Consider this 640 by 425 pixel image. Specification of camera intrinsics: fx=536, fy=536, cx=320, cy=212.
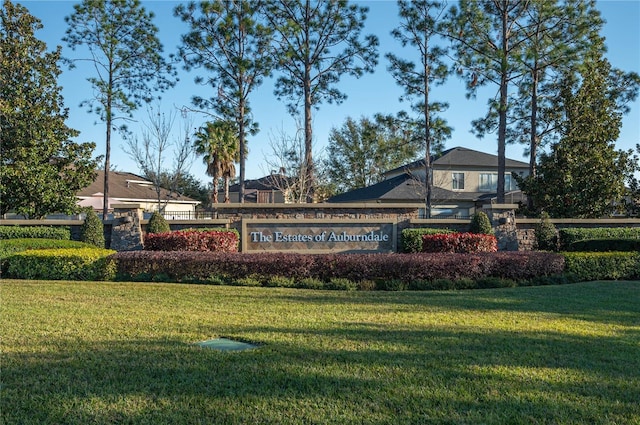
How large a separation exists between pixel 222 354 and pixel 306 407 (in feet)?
5.06

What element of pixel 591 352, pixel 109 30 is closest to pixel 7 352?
pixel 591 352

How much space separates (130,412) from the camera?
380 cm

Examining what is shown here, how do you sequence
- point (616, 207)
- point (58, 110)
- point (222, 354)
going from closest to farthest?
point (222, 354), point (58, 110), point (616, 207)

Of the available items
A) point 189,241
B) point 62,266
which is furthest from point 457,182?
point 62,266

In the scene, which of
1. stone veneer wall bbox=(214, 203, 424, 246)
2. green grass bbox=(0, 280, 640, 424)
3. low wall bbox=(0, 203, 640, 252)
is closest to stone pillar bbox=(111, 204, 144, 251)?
low wall bbox=(0, 203, 640, 252)

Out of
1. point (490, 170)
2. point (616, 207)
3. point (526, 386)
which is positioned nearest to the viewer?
point (526, 386)

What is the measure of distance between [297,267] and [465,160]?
95.5 ft

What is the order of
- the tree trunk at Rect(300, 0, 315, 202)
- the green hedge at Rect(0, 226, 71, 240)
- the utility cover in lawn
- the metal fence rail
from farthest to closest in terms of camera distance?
the metal fence rail → the tree trunk at Rect(300, 0, 315, 202) → the green hedge at Rect(0, 226, 71, 240) → the utility cover in lawn

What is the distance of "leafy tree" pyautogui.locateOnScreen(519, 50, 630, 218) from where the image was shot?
21.4m

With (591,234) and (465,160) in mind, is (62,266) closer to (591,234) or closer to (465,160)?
(591,234)

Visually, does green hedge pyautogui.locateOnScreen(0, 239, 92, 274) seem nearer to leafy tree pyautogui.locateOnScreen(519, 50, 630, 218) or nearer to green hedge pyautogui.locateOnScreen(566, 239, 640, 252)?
green hedge pyautogui.locateOnScreen(566, 239, 640, 252)

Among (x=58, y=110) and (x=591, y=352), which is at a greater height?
(x=58, y=110)

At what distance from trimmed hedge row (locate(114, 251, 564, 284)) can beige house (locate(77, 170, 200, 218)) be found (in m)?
23.0

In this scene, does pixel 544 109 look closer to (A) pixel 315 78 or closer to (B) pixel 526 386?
(A) pixel 315 78
